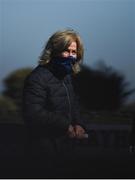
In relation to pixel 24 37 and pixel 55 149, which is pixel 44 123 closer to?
pixel 55 149

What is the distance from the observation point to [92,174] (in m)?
3.64

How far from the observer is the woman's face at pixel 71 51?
340 cm

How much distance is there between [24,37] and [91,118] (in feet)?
2.14

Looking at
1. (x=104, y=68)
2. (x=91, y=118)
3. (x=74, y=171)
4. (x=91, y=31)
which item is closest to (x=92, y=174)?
(x=74, y=171)

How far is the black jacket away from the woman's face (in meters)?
0.10

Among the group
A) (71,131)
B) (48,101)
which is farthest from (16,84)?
(71,131)

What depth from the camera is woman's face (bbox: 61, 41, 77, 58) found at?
11.1 feet

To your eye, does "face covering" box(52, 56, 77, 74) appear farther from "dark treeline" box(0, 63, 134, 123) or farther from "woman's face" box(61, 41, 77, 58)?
"dark treeline" box(0, 63, 134, 123)

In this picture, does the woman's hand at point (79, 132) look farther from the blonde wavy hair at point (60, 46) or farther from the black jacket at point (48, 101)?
the blonde wavy hair at point (60, 46)

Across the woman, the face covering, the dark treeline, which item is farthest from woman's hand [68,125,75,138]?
the face covering

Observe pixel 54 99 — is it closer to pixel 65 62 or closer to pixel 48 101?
pixel 48 101

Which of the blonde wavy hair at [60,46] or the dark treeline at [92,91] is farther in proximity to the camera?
the dark treeline at [92,91]

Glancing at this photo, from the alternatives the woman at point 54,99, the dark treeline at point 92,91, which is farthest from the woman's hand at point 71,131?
the dark treeline at point 92,91

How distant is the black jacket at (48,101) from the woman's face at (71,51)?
0.10 meters
